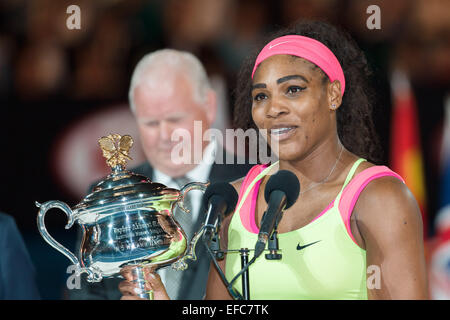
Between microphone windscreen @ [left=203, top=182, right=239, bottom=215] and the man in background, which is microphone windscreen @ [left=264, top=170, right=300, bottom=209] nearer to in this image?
microphone windscreen @ [left=203, top=182, right=239, bottom=215]

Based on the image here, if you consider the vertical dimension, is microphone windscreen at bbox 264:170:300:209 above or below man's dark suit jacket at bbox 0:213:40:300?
above

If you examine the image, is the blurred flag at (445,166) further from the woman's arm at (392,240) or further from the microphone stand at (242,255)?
the microphone stand at (242,255)

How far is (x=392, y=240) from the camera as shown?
1382mm

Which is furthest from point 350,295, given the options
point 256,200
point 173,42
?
point 173,42

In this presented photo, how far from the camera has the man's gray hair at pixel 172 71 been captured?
260cm

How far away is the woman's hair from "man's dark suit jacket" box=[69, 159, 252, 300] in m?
0.66

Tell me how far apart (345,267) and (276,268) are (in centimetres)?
16

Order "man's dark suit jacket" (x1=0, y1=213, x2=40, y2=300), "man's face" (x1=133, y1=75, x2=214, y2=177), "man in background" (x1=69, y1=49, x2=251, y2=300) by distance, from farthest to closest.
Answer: "man's face" (x1=133, y1=75, x2=214, y2=177) → "man in background" (x1=69, y1=49, x2=251, y2=300) → "man's dark suit jacket" (x1=0, y1=213, x2=40, y2=300)

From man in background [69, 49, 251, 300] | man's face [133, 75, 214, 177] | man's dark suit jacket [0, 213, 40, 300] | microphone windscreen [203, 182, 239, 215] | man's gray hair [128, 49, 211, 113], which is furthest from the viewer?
man's gray hair [128, 49, 211, 113]

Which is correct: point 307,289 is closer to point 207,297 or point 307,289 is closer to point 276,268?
point 276,268

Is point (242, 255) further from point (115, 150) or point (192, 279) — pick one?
point (192, 279)

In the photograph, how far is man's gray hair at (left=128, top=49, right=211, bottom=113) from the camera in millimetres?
2604

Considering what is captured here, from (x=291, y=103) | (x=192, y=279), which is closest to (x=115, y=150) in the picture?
(x=291, y=103)

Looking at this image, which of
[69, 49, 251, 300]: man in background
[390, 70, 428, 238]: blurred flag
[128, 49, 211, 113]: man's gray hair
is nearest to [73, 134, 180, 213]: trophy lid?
[69, 49, 251, 300]: man in background
